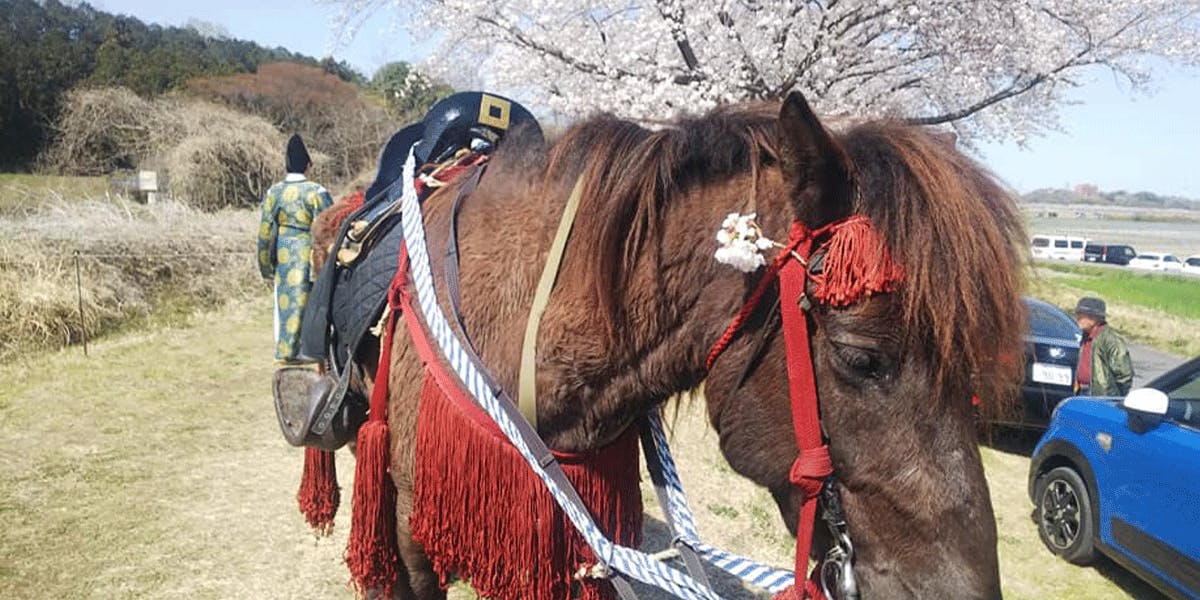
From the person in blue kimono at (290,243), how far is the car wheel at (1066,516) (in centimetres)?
499

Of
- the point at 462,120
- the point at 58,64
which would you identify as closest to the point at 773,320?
the point at 462,120

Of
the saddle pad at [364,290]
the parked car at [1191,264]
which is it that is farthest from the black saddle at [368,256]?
the parked car at [1191,264]

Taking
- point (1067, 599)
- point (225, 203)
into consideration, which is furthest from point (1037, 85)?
point (225, 203)

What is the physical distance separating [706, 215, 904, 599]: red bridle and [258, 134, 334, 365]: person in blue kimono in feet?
7.94

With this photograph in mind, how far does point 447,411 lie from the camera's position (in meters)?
1.67

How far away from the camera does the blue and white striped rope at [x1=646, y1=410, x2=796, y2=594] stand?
Answer: 1546 millimetres

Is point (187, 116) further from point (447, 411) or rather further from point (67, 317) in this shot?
point (447, 411)

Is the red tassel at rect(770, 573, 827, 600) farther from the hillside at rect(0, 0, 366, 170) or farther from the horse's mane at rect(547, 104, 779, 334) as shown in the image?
the hillside at rect(0, 0, 366, 170)

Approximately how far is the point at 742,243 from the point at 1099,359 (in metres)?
6.85

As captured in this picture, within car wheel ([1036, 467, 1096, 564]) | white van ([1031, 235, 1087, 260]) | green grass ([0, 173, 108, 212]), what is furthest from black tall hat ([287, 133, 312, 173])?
white van ([1031, 235, 1087, 260])

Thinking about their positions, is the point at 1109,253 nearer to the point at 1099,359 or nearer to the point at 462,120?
the point at 1099,359

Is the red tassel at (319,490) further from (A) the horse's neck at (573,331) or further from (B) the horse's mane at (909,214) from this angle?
(B) the horse's mane at (909,214)

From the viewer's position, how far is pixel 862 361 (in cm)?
128

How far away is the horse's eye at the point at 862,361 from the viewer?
1.27m
